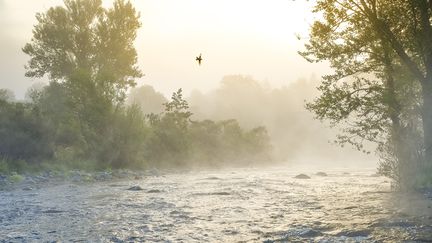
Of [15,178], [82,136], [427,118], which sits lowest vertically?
[15,178]

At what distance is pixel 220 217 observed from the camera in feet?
35.3

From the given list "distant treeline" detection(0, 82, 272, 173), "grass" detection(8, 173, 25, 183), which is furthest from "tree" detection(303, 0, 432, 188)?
"distant treeline" detection(0, 82, 272, 173)

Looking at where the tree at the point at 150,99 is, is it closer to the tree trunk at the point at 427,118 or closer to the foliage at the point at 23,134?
the foliage at the point at 23,134

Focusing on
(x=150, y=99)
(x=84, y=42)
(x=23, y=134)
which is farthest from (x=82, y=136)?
(x=150, y=99)

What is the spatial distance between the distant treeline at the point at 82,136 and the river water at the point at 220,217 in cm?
1330

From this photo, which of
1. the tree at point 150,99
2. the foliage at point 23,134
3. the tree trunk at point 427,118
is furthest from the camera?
the tree at point 150,99

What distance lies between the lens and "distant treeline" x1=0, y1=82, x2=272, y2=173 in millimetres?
29031

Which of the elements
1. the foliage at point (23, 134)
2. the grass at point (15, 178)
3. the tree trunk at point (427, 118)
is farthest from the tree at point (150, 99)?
the tree trunk at point (427, 118)

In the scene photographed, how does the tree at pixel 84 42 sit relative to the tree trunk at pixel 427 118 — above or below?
above

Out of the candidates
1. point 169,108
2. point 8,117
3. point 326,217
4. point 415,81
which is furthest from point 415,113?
point 169,108

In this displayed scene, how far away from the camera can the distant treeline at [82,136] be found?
29.0 meters

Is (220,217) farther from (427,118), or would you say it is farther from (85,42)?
(85,42)

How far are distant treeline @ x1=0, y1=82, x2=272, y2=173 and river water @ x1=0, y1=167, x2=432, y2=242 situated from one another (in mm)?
13300

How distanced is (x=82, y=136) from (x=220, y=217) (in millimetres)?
24053
